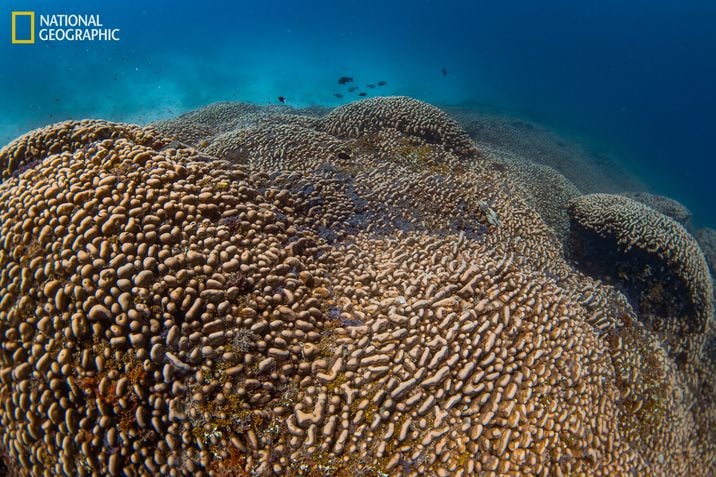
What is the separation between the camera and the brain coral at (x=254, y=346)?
2447 millimetres

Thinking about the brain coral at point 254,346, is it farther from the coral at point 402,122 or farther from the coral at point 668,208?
the coral at point 668,208

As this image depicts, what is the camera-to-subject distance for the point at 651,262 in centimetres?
658

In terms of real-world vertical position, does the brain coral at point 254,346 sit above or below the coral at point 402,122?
below

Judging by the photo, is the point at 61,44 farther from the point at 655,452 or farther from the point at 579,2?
the point at 579,2

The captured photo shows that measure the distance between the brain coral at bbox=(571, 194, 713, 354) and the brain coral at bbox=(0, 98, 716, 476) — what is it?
3.09 meters

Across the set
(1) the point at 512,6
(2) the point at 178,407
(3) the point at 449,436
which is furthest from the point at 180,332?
→ (1) the point at 512,6

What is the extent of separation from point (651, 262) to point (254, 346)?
7.44 metres

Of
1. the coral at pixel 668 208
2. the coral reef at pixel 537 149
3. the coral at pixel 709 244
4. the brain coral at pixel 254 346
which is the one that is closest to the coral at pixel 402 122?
the brain coral at pixel 254 346

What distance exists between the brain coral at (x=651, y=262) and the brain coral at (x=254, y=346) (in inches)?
122

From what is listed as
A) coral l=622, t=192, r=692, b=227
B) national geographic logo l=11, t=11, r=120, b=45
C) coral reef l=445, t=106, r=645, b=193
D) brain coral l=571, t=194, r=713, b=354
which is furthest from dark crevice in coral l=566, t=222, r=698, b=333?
national geographic logo l=11, t=11, r=120, b=45

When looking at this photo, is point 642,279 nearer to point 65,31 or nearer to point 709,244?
point 709,244

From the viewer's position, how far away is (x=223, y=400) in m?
2.50

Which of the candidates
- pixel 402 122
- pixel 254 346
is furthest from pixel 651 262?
pixel 254 346

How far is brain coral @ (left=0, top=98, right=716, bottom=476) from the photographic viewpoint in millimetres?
2447
